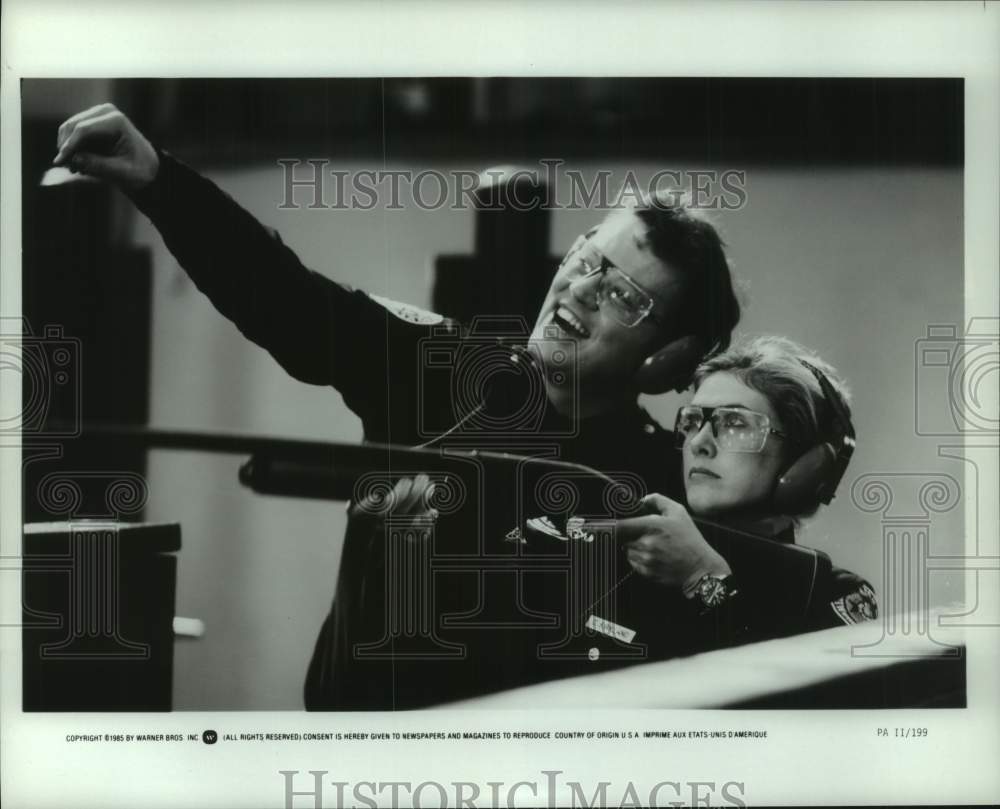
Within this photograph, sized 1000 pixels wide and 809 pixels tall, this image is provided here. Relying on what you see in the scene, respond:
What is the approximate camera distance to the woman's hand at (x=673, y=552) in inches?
120

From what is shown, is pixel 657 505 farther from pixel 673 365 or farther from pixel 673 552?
pixel 673 365

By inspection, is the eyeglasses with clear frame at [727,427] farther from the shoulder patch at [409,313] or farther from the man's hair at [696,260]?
the shoulder patch at [409,313]

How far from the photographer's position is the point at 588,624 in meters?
3.06

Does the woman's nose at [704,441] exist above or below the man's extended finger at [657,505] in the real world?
above

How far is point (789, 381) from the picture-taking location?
10.1ft

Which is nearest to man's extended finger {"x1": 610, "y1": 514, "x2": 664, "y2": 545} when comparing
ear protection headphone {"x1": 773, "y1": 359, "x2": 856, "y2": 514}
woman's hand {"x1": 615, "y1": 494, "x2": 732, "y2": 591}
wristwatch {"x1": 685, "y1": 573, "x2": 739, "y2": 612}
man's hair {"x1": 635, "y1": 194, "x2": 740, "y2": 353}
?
woman's hand {"x1": 615, "y1": 494, "x2": 732, "y2": 591}

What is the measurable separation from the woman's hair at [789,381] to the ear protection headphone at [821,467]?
11 millimetres

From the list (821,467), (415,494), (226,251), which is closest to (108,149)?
(226,251)

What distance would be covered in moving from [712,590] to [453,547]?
781 millimetres

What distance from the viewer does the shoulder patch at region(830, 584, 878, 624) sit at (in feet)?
10.2

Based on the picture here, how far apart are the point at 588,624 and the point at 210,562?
1149mm

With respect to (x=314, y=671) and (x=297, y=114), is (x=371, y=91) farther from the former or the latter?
(x=314, y=671)

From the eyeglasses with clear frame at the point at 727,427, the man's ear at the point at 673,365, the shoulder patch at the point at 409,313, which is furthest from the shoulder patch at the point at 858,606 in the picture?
the shoulder patch at the point at 409,313

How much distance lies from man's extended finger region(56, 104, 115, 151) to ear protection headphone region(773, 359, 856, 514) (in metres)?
2.23
